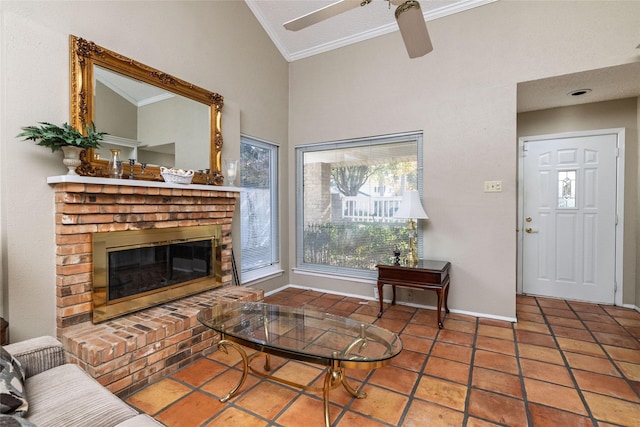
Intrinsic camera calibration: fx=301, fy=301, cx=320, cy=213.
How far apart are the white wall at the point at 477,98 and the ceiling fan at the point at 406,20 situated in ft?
5.08

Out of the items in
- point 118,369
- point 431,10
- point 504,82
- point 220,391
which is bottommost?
point 220,391

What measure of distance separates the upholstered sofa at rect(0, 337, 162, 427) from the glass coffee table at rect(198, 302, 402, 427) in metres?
0.64

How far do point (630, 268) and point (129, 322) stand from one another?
5080 millimetres

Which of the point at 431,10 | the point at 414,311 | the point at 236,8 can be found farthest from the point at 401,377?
the point at 236,8

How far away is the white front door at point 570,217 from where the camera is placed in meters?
3.55

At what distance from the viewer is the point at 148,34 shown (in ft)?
8.48

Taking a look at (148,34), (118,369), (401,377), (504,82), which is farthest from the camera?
(504,82)

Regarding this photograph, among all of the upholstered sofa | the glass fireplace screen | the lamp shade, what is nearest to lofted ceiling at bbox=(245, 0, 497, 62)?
the lamp shade

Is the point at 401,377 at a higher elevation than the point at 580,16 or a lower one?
lower

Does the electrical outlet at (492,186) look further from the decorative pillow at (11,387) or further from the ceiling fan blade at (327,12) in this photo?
the decorative pillow at (11,387)

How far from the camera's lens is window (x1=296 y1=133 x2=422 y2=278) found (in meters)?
3.65

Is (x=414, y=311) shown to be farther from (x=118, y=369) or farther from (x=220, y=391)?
(x=118, y=369)

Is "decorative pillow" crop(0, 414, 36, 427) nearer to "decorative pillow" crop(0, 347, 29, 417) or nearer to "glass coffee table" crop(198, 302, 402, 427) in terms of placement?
"decorative pillow" crop(0, 347, 29, 417)

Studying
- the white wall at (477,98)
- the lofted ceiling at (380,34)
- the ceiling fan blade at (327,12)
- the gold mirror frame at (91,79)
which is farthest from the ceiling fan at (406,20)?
the lofted ceiling at (380,34)
